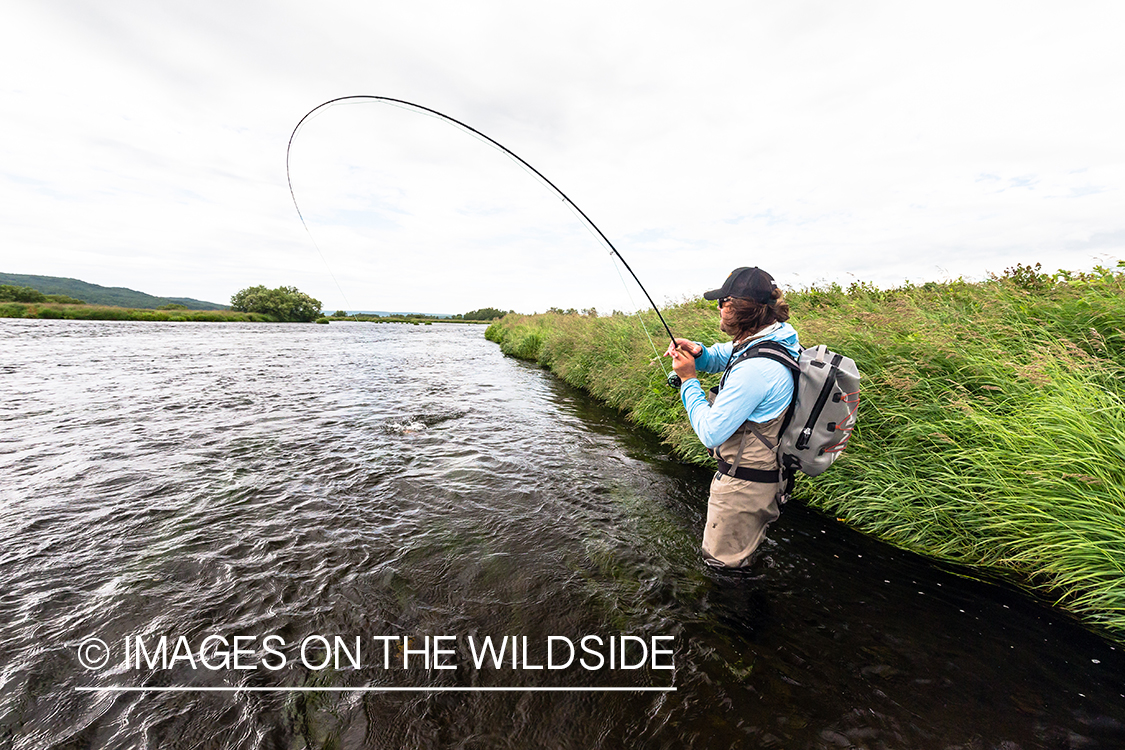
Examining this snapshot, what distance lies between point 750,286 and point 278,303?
84.0 metres

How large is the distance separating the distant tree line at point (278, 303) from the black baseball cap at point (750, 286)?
82.9 m

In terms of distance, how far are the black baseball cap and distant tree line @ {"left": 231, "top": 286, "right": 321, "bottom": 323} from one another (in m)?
82.9

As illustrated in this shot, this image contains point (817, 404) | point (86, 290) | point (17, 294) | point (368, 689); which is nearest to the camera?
point (368, 689)

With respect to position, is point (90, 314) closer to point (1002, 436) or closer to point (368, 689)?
point (368, 689)

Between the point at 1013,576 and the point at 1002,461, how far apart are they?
1.24 metres

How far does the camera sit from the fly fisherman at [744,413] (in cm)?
315

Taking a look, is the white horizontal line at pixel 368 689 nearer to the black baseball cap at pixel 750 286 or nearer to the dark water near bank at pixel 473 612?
the dark water near bank at pixel 473 612

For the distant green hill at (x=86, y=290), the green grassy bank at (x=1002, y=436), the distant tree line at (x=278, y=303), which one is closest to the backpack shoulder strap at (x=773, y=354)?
the green grassy bank at (x=1002, y=436)

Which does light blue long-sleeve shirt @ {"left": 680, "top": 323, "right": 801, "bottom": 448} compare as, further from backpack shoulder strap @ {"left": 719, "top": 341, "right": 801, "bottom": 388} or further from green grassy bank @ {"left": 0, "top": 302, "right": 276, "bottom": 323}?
green grassy bank @ {"left": 0, "top": 302, "right": 276, "bottom": 323}

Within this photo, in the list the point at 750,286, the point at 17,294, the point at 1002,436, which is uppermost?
the point at 17,294

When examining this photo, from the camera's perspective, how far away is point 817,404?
10.8 feet

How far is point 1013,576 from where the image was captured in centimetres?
430

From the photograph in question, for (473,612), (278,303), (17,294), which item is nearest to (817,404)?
(473,612)

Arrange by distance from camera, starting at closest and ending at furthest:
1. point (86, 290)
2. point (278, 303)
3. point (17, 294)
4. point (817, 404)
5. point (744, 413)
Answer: point (744, 413), point (817, 404), point (17, 294), point (278, 303), point (86, 290)
